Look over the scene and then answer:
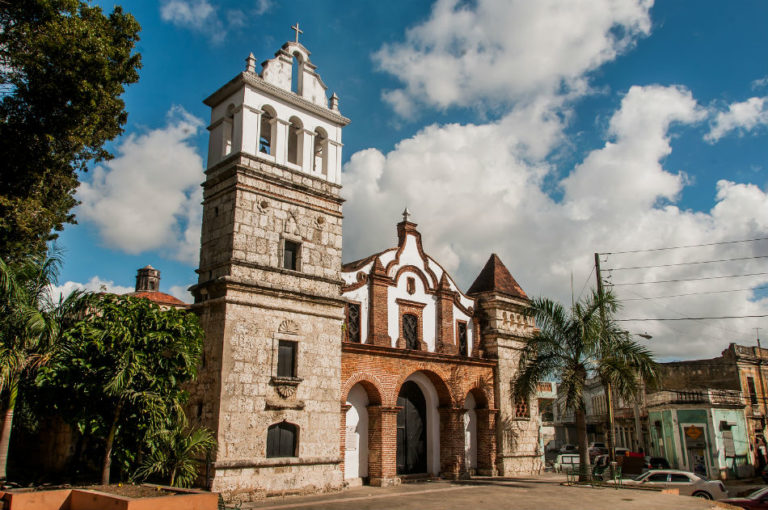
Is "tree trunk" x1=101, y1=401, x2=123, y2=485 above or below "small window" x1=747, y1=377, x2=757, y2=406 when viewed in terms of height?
below

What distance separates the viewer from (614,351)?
19.9 m

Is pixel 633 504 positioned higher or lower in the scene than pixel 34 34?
lower

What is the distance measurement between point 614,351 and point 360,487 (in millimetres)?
9416

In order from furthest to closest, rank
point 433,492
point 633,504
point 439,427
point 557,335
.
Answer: point 439,427, point 557,335, point 433,492, point 633,504

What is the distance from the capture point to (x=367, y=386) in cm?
1955

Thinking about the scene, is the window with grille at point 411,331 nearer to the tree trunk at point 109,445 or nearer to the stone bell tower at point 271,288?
the stone bell tower at point 271,288

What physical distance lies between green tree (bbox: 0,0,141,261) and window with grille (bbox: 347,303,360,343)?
916cm

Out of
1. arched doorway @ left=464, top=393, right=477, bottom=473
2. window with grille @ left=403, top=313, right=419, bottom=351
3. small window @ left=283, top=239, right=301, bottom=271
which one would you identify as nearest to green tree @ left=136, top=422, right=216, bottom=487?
small window @ left=283, top=239, right=301, bottom=271

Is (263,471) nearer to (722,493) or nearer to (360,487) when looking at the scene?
(360,487)

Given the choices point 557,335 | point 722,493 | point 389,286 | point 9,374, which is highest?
point 389,286

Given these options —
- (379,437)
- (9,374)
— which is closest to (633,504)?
(379,437)

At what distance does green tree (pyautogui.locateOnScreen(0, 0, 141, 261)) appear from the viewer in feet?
49.4

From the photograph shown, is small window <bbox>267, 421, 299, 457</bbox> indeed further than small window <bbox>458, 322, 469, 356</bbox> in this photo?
No

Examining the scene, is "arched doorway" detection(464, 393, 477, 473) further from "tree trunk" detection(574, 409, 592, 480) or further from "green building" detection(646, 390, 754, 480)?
"green building" detection(646, 390, 754, 480)
